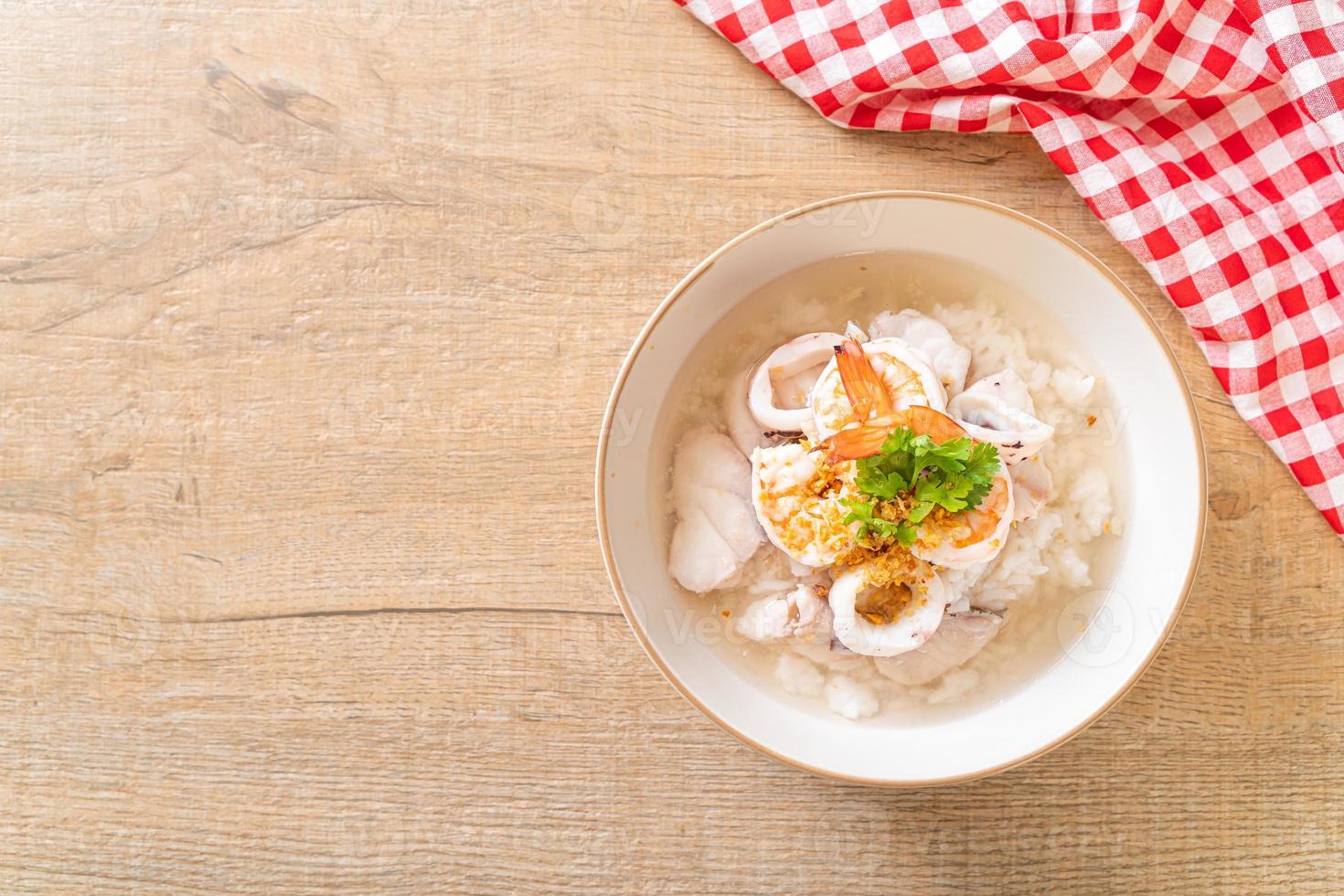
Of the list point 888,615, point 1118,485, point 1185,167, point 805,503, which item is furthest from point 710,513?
point 1185,167

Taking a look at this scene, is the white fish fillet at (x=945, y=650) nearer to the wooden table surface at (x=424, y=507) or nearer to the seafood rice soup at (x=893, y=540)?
the seafood rice soup at (x=893, y=540)

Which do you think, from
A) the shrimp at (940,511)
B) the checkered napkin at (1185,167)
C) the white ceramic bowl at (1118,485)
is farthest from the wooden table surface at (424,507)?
the shrimp at (940,511)

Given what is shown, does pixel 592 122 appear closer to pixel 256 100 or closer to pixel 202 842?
pixel 256 100

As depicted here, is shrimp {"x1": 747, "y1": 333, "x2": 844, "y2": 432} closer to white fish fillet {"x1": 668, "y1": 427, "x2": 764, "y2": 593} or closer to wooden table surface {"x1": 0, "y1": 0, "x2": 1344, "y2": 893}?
white fish fillet {"x1": 668, "y1": 427, "x2": 764, "y2": 593}

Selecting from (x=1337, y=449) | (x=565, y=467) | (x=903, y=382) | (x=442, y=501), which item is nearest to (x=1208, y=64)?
(x=1337, y=449)

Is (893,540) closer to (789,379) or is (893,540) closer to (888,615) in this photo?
(888,615)

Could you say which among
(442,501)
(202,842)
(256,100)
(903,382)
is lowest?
(202,842)
